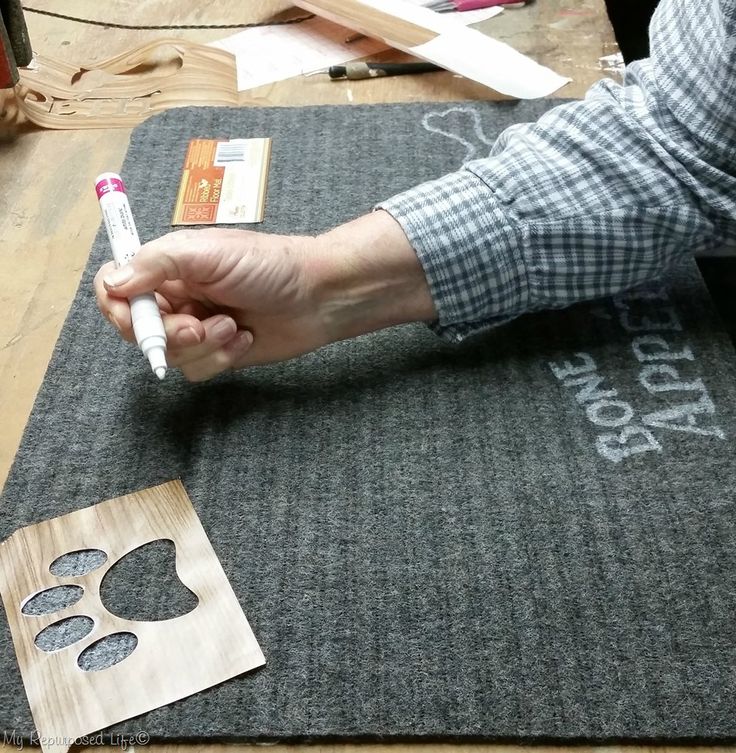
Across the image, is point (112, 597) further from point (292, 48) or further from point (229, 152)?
point (292, 48)

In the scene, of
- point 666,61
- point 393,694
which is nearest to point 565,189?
point 666,61

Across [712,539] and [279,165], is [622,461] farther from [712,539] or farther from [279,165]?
[279,165]

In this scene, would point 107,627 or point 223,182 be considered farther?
point 223,182

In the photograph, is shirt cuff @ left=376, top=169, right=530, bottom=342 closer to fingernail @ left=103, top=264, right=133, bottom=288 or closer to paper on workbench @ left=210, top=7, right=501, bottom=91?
fingernail @ left=103, top=264, right=133, bottom=288

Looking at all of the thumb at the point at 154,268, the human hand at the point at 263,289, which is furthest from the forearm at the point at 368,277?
the thumb at the point at 154,268

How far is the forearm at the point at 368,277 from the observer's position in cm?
67

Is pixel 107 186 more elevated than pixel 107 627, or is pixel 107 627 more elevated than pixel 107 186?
pixel 107 186

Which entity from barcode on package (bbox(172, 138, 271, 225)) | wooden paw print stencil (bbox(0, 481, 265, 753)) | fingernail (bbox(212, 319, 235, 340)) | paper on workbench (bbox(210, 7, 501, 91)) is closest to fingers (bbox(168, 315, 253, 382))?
fingernail (bbox(212, 319, 235, 340))

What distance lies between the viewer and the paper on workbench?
41.3 inches

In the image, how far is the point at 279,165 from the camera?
907mm

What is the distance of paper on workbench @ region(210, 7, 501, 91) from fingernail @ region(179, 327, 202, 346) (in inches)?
20.8

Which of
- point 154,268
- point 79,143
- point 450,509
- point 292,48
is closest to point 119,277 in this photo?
point 154,268

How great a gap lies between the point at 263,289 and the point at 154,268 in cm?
9

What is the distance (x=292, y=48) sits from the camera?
108 cm
